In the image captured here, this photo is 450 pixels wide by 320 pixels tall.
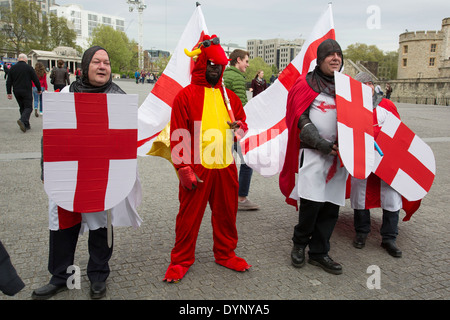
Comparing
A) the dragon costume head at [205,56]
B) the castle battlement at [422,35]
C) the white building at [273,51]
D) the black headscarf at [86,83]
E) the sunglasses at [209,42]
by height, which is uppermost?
the white building at [273,51]

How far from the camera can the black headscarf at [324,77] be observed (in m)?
3.31

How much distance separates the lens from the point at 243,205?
5.11 metres

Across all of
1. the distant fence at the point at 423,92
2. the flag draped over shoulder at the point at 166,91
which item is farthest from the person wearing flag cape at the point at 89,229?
the distant fence at the point at 423,92

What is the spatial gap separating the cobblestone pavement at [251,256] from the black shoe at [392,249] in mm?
58

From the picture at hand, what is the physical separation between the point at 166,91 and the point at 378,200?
2.51 meters

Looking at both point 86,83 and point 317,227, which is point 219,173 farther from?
point 86,83

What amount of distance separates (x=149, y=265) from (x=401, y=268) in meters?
2.27

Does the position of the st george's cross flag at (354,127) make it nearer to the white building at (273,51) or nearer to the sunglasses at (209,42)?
the sunglasses at (209,42)

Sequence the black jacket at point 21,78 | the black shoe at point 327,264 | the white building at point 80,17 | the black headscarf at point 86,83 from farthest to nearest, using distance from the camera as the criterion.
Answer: the white building at point 80,17, the black jacket at point 21,78, the black shoe at point 327,264, the black headscarf at point 86,83

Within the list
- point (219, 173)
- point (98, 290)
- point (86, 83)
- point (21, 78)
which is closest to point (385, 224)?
point (219, 173)

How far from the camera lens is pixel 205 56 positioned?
3.21m

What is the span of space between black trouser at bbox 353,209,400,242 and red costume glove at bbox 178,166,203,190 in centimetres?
194
